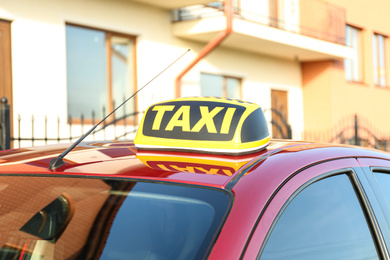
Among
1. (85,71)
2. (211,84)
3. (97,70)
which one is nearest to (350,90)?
(211,84)

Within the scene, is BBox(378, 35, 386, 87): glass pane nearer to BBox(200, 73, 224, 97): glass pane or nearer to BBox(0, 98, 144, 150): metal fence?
BBox(200, 73, 224, 97): glass pane

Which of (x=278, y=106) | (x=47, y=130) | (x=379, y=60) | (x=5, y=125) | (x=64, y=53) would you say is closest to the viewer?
(x=5, y=125)

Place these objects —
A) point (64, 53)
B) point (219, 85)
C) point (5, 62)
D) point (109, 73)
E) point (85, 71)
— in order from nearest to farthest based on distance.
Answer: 1. point (5, 62)
2. point (64, 53)
3. point (85, 71)
4. point (109, 73)
5. point (219, 85)

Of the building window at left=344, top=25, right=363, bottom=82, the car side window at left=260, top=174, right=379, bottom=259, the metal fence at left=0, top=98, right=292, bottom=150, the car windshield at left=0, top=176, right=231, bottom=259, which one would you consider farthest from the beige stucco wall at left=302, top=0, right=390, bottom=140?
the car windshield at left=0, top=176, right=231, bottom=259

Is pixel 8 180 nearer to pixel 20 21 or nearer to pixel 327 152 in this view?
pixel 327 152

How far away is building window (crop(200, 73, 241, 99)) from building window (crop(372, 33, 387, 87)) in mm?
7037

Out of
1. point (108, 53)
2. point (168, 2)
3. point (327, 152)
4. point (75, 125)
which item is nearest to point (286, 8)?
point (168, 2)

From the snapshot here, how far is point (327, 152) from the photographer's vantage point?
6.23 ft

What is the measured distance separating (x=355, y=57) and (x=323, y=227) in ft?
54.8

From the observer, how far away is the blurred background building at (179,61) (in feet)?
28.3

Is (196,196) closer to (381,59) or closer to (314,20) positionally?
(314,20)

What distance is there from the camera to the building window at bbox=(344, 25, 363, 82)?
17078mm

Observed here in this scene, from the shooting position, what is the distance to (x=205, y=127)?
1.80 m

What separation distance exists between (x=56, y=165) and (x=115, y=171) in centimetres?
20
